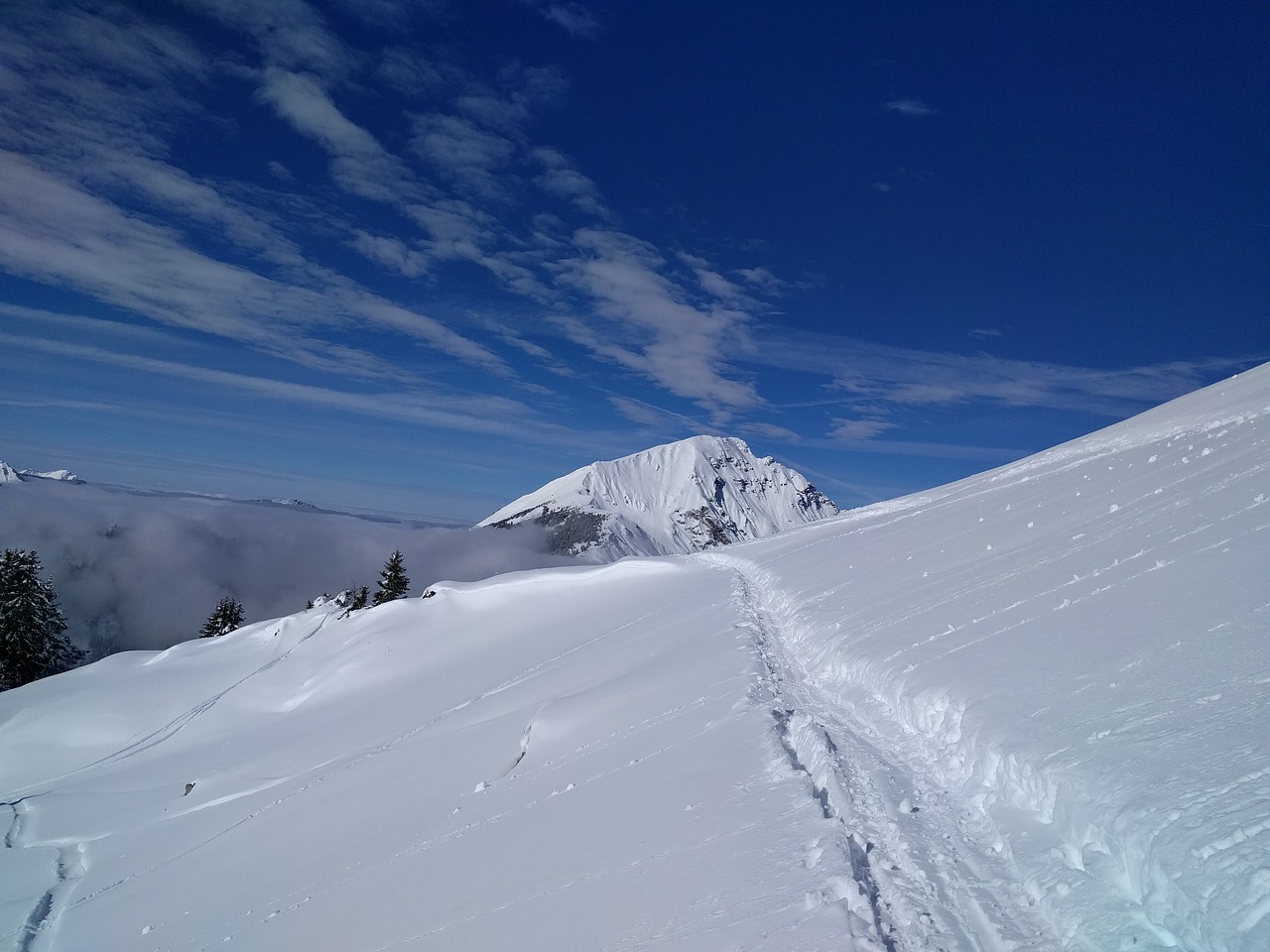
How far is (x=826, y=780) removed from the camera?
→ 6.13 meters

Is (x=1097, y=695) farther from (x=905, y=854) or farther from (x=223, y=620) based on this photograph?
(x=223, y=620)

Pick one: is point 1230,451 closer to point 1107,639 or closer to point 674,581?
point 1107,639

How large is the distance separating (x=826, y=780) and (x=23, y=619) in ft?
175

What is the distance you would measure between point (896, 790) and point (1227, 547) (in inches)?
215

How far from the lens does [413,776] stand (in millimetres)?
11406

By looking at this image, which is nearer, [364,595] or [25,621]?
[25,621]

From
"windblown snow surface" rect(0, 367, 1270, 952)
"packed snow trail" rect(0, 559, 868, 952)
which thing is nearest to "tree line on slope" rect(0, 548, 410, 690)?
"packed snow trail" rect(0, 559, 868, 952)

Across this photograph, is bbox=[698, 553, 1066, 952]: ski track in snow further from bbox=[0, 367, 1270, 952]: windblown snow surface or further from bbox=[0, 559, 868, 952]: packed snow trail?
bbox=[0, 559, 868, 952]: packed snow trail

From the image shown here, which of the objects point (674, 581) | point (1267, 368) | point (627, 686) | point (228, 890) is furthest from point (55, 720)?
point (1267, 368)

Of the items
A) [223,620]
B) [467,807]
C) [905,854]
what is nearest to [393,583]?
[223,620]

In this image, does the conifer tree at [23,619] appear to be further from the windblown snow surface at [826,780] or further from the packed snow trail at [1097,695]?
the packed snow trail at [1097,695]

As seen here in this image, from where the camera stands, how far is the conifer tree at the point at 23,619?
37.7 meters

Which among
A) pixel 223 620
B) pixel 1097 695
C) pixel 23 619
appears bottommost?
pixel 1097 695

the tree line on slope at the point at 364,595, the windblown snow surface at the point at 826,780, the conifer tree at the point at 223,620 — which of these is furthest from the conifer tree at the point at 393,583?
the windblown snow surface at the point at 826,780
